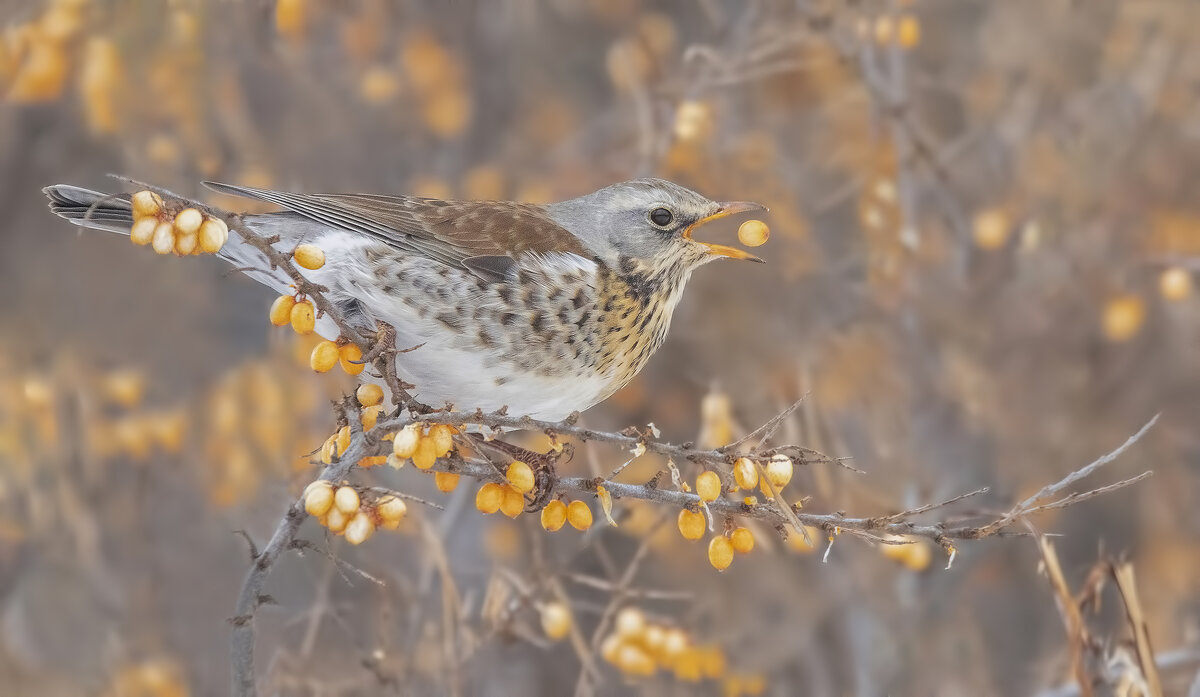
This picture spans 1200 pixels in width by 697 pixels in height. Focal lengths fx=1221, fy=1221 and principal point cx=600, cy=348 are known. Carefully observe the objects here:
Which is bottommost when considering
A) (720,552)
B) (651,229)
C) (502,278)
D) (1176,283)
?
(720,552)

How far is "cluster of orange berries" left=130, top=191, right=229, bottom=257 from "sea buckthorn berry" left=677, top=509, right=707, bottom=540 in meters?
0.98

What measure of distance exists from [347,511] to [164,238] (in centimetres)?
58

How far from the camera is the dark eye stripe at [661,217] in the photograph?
309cm

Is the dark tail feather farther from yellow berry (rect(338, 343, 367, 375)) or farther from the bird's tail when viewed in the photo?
yellow berry (rect(338, 343, 367, 375))

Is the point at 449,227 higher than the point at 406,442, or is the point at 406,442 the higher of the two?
the point at 449,227

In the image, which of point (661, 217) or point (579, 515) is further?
point (661, 217)

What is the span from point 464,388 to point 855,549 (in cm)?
241

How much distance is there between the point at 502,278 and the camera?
2953mm

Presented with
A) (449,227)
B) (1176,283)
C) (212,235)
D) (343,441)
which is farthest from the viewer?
(1176,283)

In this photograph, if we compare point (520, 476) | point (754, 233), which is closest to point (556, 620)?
point (520, 476)

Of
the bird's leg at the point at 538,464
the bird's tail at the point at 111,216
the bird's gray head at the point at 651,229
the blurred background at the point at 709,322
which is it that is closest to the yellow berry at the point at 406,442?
the bird's leg at the point at 538,464

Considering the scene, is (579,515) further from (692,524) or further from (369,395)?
(369,395)

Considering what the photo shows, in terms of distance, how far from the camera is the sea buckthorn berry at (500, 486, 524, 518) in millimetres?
2393

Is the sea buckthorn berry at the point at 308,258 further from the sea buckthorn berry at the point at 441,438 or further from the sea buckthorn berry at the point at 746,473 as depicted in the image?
the sea buckthorn berry at the point at 746,473
